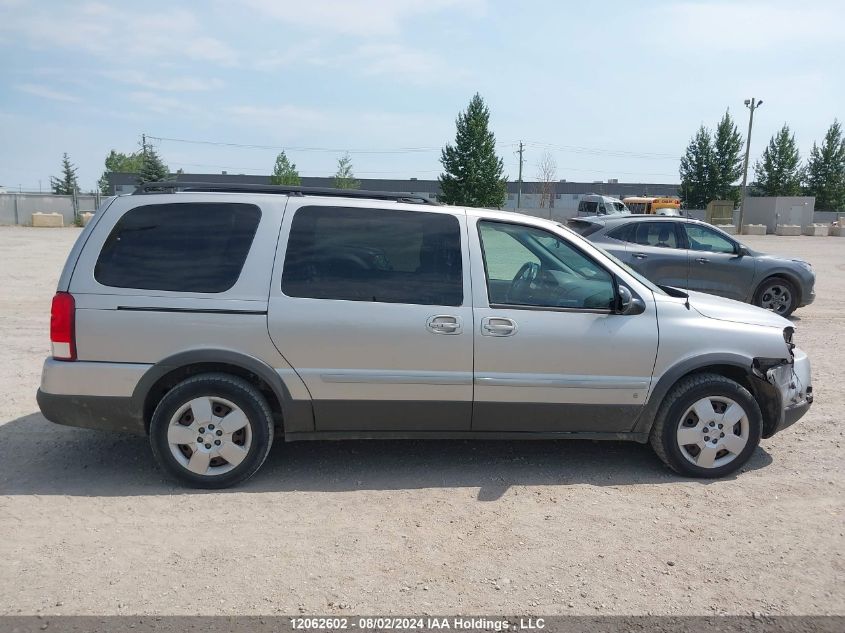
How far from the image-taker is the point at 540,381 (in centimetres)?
454

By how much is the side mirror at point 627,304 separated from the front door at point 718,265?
6.90m

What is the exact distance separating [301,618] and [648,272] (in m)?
8.91

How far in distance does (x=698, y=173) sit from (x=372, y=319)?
223ft

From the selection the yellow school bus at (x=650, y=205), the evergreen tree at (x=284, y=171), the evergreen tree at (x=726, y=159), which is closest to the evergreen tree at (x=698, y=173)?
the evergreen tree at (x=726, y=159)

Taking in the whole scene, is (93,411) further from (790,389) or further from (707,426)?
(790,389)

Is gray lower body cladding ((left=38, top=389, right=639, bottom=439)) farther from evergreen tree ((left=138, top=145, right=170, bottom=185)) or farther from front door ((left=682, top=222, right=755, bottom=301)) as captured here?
evergreen tree ((left=138, top=145, right=170, bottom=185))

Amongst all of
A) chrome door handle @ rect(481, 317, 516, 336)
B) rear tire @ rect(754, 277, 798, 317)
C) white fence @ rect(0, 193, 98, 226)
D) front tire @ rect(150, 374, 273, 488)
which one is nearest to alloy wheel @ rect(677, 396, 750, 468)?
chrome door handle @ rect(481, 317, 516, 336)

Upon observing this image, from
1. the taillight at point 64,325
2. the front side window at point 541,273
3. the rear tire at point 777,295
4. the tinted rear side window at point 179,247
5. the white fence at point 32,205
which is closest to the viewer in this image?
the taillight at point 64,325

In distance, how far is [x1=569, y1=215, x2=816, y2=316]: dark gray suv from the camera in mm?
10859

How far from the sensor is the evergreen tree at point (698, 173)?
64688 millimetres

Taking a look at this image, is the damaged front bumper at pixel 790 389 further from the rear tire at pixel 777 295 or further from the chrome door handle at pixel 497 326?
the rear tire at pixel 777 295

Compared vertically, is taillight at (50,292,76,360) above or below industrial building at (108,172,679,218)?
below

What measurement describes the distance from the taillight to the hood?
404 cm

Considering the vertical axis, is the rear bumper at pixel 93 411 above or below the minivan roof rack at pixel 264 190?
below
